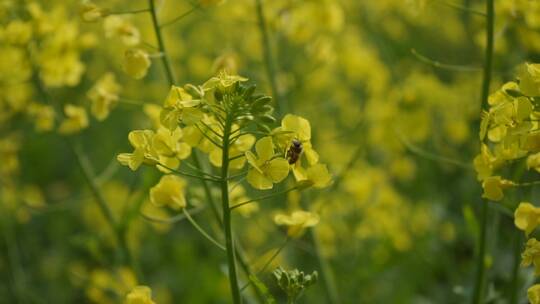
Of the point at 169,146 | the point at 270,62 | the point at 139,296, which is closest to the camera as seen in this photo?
the point at 139,296

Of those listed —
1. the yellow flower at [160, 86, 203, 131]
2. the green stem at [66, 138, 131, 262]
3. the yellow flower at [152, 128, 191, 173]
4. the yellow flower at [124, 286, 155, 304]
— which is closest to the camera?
the yellow flower at [160, 86, 203, 131]

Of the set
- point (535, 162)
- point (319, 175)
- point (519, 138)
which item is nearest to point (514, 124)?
point (519, 138)

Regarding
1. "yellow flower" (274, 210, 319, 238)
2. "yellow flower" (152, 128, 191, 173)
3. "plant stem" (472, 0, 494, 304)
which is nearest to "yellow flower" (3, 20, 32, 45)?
"yellow flower" (152, 128, 191, 173)

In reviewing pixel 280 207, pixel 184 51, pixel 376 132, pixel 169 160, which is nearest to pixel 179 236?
pixel 280 207

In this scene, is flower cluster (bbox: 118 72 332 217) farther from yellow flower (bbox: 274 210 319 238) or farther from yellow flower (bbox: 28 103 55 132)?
yellow flower (bbox: 28 103 55 132)

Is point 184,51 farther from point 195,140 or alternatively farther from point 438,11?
point 195,140

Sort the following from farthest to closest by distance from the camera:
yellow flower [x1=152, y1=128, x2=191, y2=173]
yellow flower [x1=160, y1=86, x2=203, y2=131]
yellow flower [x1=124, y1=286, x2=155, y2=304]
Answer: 1. yellow flower [x1=152, y1=128, x2=191, y2=173]
2. yellow flower [x1=124, y1=286, x2=155, y2=304]
3. yellow flower [x1=160, y1=86, x2=203, y2=131]

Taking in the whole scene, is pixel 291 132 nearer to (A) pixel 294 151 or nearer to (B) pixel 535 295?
(A) pixel 294 151
